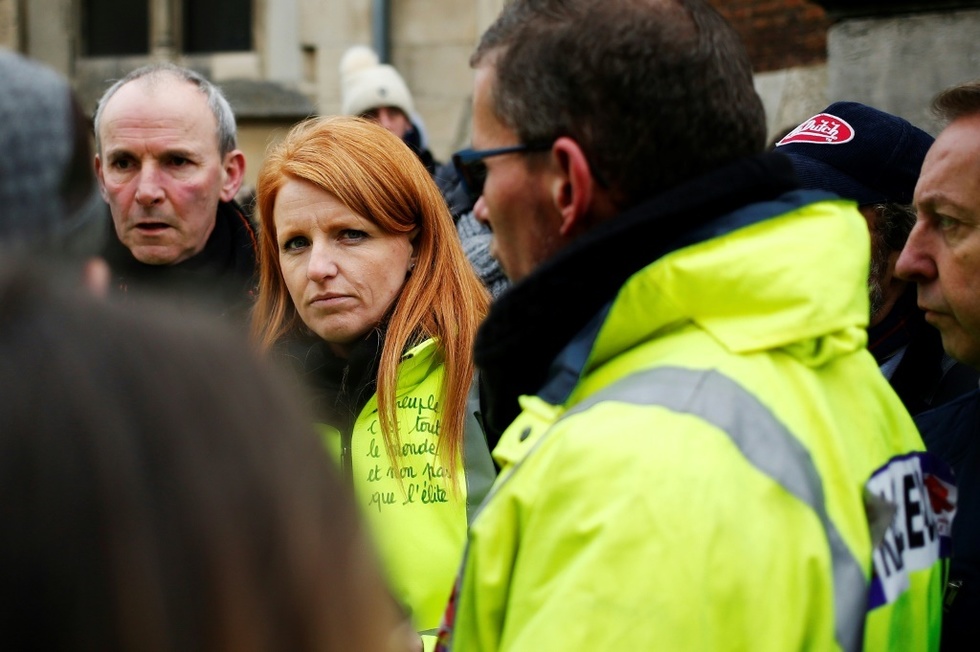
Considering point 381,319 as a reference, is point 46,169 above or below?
above

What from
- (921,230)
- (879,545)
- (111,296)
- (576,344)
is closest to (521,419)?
(576,344)

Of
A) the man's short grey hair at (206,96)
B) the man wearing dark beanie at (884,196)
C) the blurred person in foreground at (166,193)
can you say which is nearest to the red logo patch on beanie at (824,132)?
the man wearing dark beanie at (884,196)

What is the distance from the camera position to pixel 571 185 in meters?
1.66

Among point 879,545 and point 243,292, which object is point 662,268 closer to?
point 879,545

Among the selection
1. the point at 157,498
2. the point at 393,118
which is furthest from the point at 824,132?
the point at 393,118

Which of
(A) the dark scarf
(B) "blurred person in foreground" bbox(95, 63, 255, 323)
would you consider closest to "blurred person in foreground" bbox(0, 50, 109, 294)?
(A) the dark scarf

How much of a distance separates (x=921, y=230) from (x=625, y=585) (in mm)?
1348

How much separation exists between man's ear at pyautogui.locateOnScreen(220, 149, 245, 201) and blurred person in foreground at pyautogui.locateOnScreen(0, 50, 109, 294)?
240 centimetres

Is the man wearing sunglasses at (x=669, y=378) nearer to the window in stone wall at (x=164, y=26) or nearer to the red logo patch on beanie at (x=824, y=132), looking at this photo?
the red logo patch on beanie at (x=824, y=132)

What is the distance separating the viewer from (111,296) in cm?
93

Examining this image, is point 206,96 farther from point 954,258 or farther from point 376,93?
point 376,93

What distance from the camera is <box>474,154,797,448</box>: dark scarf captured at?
5.15ft

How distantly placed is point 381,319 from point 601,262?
4.33 feet

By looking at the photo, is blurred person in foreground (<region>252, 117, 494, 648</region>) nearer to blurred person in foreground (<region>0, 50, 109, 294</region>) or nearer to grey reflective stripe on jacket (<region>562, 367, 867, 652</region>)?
grey reflective stripe on jacket (<region>562, 367, 867, 652</region>)
